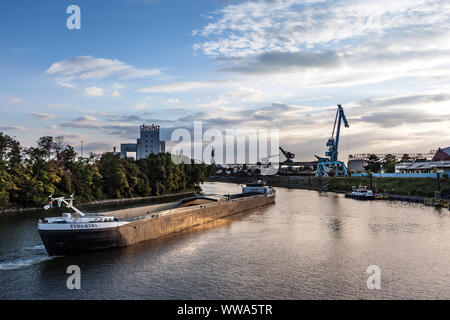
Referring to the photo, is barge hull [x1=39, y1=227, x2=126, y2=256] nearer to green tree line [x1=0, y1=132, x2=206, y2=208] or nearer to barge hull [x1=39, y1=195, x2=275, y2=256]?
barge hull [x1=39, y1=195, x2=275, y2=256]

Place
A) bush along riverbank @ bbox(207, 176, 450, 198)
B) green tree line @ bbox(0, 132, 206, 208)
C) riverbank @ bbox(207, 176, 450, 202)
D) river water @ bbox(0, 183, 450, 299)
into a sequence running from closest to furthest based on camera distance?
river water @ bbox(0, 183, 450, 299)
green tree line @ bbox(0, 132, 206, 208)
riverbank @ bbox(207, 176, 450, 202)
bush along riverbank @ bbox(207, 176, 450, 198)

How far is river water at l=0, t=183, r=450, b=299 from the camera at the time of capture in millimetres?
20188

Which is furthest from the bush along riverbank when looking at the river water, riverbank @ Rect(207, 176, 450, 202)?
the river water

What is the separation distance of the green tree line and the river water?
21397 millimetres

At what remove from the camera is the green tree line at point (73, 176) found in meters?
59.2

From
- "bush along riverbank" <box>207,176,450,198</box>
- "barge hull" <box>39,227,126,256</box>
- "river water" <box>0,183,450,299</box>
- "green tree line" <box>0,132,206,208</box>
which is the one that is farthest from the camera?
"bush along riverbank" <box>207,176,450,198</box>

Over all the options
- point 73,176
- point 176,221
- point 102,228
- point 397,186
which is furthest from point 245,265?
point 397,186

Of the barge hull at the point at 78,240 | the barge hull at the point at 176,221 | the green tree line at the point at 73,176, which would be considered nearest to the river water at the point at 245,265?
the barge hull at the point at 78,240

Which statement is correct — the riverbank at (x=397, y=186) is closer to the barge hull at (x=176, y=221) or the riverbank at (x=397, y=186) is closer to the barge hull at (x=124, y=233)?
the barge hull at (x=176, y=221)

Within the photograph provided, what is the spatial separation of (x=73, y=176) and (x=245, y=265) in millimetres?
58955

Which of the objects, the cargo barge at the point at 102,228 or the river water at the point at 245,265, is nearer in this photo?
the river water at the point at 245,265

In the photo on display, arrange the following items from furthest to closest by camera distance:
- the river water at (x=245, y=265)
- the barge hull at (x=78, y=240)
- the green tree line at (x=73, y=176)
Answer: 1. the green tree line at (x=73, y=176)
2. the barge hull at (x=78, y=240)
3. the river water at (x=245, y=265)

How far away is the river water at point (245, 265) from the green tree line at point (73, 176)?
21397mm
